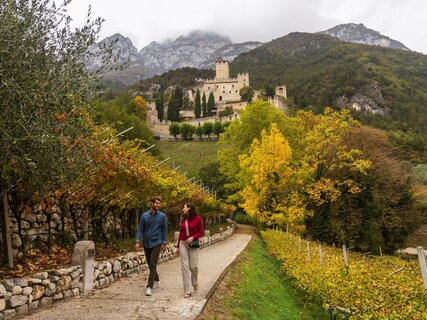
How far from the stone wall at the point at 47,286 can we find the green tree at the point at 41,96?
1832mm

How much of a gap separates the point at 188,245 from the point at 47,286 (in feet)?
9.51

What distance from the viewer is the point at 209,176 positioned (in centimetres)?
5959

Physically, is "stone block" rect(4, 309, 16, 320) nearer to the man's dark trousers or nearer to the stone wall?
the stone wall

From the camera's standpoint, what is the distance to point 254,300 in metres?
9.97

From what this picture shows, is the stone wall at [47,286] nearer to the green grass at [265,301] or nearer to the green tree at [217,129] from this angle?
the green grass at [265,301]

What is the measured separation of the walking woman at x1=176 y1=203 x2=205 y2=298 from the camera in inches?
330

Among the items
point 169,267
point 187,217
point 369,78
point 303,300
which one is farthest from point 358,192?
point 369,78

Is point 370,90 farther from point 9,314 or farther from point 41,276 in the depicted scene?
point 9,314

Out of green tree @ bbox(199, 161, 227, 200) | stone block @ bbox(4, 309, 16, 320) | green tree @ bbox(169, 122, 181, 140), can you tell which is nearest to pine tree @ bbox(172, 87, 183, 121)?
green tree @ bbox(169, 122, 181, 140)

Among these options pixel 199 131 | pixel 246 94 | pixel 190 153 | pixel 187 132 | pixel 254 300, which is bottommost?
pixel 190 153

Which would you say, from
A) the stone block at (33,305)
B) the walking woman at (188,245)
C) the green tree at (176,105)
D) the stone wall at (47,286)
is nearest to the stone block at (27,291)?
the stone wall at (47,286)

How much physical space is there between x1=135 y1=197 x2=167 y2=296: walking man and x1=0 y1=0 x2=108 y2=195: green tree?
5.89ft

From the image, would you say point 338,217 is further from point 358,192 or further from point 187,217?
point 187,217

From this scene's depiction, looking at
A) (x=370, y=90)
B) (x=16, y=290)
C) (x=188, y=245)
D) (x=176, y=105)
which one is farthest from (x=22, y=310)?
(x=370, y=90)
